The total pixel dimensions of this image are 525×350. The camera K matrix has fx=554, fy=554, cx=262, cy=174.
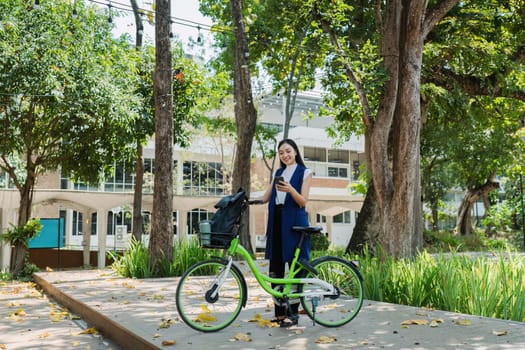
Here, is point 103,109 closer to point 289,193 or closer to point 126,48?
point 126,48

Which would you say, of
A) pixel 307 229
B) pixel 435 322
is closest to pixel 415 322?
pixel 435 322

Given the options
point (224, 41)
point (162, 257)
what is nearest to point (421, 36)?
point (162, 257)

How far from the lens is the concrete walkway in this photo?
4543 mm

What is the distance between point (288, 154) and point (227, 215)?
89 centimetres

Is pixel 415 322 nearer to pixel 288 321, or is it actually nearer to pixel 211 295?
pixel 288 321

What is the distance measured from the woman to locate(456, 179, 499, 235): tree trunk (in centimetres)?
2748

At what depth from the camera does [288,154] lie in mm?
5418

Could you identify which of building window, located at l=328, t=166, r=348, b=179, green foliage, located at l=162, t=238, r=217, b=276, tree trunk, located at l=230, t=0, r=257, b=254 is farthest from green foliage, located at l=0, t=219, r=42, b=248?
building window, located at l=328, t=166, r=348, b=179

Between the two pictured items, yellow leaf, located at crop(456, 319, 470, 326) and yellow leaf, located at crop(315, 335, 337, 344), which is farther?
yellow leaf, located at crop(456, 319, 470, 326)

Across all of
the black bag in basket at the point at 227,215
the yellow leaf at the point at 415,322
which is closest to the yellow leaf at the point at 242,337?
the black bag in basket at the point at 227,215

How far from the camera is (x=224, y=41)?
18391 mm

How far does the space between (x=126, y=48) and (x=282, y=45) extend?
201 inches

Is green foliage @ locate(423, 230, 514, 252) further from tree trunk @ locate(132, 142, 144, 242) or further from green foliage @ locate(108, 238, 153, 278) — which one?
green foliage @ locate(108, 238, 153, 278)

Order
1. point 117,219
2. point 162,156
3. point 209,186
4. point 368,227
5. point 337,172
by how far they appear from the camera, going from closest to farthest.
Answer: point 162,156
point 368,227
point 117,219
point 209,186
point 337,172
